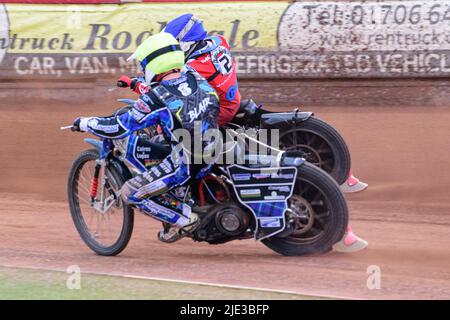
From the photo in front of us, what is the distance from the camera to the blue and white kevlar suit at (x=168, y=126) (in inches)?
279

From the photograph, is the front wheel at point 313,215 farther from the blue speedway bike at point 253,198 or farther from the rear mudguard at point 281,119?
the rear mudguard at point 281,119

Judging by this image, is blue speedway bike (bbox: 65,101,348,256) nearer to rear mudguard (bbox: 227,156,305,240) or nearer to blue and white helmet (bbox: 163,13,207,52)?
rear mudguard (bbox: 227,156,305,240)

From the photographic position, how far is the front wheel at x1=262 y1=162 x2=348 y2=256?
7207 millimetres

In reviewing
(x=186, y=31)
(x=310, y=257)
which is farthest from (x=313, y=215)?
(x=186, y=31)

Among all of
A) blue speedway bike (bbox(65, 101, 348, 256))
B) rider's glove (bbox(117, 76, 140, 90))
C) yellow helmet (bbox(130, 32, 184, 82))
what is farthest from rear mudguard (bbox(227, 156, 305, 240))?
rider's glove (bbox(117, 76, 140, 90))

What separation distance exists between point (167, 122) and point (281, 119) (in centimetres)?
158

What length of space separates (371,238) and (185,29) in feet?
8.96

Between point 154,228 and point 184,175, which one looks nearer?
point 184,175

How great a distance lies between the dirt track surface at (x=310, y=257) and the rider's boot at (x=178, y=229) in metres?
0.22

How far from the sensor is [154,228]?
30.1ft

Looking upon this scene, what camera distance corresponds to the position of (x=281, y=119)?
8344mm

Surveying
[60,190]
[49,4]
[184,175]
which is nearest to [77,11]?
[49,4]

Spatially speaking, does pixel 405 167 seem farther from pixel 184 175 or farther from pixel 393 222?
pixel 184 175

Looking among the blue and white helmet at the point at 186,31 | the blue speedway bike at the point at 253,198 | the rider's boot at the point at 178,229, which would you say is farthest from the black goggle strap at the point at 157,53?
the rider's boot at the point at 178,229
